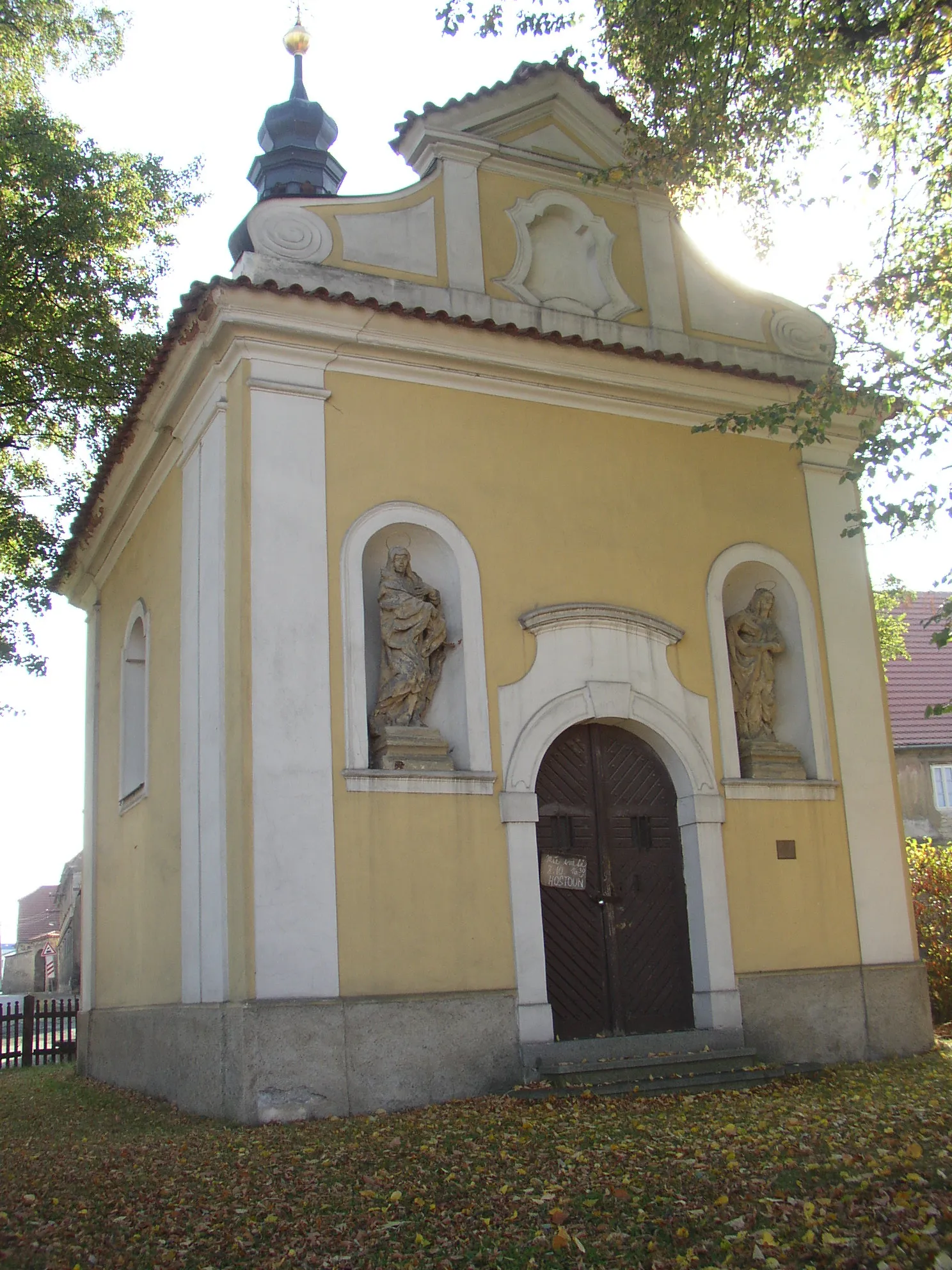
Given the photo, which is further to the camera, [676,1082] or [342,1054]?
[676,1082]

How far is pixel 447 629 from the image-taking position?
984 centimetres

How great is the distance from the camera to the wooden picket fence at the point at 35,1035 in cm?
1642

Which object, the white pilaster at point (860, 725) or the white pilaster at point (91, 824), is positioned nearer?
the white pilaster at point (860, 725)

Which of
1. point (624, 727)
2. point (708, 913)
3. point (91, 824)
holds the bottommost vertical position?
point (708, 913)

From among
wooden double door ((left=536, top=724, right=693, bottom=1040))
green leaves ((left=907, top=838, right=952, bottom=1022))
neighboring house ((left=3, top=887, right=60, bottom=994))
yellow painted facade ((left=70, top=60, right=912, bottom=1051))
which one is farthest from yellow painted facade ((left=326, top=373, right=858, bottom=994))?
neighboring house ((left=3, top=887, right=60, bottom=994))

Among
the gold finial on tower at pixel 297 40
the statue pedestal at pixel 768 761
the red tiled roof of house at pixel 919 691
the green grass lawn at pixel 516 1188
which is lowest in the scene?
the green grass lawn at pixel 516 1188

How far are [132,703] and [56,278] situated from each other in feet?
18.9

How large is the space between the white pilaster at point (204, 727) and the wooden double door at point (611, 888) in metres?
2.49

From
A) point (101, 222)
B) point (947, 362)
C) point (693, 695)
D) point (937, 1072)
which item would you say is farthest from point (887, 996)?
point (101, 222)

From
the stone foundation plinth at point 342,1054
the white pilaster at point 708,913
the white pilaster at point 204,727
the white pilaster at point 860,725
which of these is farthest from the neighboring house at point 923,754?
the white pilaster at point 204,727

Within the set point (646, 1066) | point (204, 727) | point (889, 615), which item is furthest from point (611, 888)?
point (889, 615)

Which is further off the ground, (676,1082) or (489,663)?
(489,663)

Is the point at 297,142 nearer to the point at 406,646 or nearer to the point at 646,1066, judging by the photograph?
the point at 406,646

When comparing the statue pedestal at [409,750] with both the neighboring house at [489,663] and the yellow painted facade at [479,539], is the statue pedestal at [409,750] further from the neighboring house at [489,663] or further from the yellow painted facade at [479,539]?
A: the yellow painted facade at [479,539]
